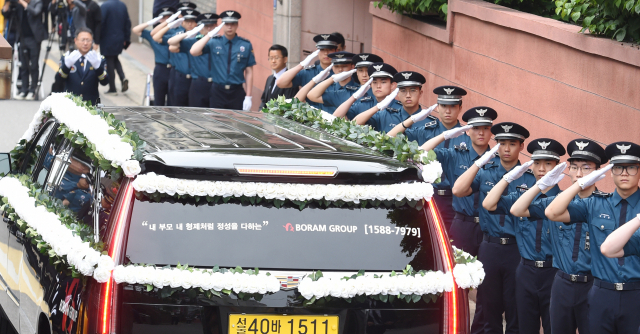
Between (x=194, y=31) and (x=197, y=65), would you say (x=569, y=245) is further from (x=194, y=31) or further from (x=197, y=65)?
(x=194, y=31)

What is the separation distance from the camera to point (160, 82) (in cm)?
1538

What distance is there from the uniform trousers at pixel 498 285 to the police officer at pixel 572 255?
754 millimetres

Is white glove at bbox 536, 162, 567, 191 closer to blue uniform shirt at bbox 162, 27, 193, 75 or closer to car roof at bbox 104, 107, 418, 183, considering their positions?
car roof at bbox 104, 107, 418, 183

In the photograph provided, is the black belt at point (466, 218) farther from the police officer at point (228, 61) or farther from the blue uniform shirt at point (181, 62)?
the blue uniform shirt at point (181, 62)

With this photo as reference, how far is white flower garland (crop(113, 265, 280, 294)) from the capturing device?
402 cm

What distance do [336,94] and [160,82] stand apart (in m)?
5.60

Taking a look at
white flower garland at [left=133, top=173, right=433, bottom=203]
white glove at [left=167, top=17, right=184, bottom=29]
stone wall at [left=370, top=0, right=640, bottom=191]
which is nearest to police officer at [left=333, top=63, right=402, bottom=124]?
stone wall at [left=370, top=0, right=640, bottom=191]

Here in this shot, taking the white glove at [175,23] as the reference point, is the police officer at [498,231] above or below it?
below

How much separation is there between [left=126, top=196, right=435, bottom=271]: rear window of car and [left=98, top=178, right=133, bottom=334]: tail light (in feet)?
0.13

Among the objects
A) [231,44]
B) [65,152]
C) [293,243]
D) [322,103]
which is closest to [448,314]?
[293,243]

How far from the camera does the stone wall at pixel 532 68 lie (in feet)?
24.3

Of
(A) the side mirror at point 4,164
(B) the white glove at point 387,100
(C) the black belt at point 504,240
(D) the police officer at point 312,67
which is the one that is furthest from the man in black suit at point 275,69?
(A) the side mirror at point 4,164

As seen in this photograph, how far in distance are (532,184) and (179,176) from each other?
12.5 feet

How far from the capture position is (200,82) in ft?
45.9
